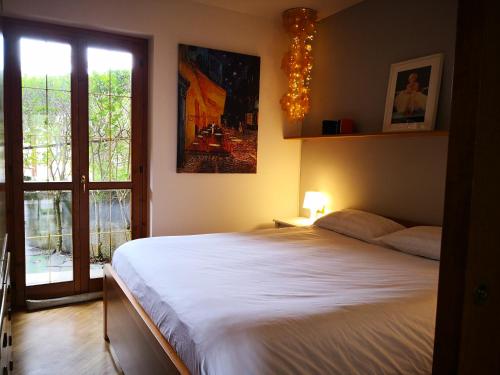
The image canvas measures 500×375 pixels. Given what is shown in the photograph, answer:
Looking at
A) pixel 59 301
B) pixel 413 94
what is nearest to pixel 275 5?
pixel 413 94

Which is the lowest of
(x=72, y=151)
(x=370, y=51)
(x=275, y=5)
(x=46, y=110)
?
(x=72, y=151)

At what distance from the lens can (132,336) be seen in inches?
79.2

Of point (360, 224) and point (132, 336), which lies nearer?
point (132, 336)

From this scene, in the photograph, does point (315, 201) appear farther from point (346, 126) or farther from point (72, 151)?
point (72, 151)

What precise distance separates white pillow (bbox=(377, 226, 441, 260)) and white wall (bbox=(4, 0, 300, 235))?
1.65 metres

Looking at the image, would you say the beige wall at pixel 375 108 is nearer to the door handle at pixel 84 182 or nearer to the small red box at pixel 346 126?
the small red box at pixel 346 126

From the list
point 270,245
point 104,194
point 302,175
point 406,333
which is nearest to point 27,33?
point 104,194

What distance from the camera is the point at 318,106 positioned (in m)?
3.99

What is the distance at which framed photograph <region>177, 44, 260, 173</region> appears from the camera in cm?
358

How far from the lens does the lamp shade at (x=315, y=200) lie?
378cm

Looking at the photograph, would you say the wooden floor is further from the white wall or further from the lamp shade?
the lamp shade

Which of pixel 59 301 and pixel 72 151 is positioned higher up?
pixel 72 151

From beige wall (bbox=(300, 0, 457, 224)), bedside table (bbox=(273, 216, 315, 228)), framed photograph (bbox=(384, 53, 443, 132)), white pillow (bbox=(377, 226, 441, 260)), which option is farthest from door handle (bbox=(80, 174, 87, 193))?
framed photograph (bbox=(384, 53, 443, 132))

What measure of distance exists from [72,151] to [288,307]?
2.62m
